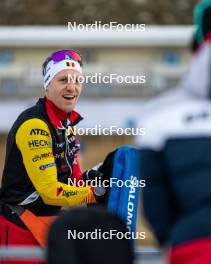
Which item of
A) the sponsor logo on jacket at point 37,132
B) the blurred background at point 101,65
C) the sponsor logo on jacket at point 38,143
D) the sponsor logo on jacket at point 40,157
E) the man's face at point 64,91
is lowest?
the sponsor logo on jacket at point 40,157

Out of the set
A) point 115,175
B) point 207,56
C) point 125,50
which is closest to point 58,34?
point 125,50

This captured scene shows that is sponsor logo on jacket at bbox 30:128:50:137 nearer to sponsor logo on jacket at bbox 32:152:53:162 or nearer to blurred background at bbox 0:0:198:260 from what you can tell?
sponsor logo on jacket at bbox 32:152:53:162

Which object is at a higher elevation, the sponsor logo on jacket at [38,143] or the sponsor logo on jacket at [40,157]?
the sponsor logo on jacket at [38,143]

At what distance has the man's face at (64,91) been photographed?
16.1ft

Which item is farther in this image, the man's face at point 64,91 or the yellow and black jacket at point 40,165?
the man's face at point 64,91

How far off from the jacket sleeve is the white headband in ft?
1.03

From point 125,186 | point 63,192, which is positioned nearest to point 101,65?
point 125,186

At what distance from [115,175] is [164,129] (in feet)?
6.82

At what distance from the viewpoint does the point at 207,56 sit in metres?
2.95

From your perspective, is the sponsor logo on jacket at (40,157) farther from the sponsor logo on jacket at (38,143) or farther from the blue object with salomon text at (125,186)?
the blue object with salomon text at (125,186)

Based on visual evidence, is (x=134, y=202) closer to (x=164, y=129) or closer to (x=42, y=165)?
(x=42, y=165)

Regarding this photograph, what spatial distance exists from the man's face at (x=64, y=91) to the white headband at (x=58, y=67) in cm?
3

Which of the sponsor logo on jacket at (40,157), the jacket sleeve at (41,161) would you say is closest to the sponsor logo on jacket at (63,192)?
the jacket sleeve at (41,161)

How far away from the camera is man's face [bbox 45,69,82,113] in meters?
4.90
